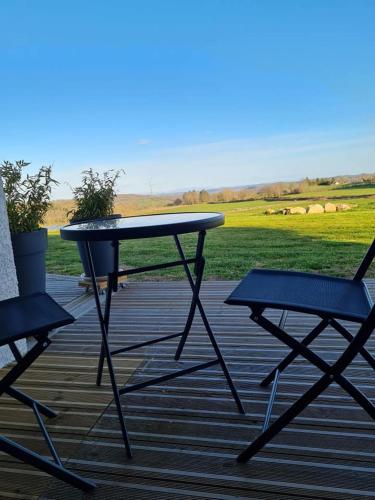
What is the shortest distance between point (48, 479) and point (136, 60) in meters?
17.8

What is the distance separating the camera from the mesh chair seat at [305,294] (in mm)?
1301

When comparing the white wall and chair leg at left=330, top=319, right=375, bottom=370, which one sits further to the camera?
the white wall

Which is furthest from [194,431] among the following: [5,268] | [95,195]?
[95,195]

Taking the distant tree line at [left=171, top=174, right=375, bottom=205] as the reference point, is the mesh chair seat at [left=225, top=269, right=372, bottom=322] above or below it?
below

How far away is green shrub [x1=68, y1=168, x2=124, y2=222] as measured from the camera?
4.10 meters

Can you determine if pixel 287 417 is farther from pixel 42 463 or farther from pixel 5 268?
pixel 5 268

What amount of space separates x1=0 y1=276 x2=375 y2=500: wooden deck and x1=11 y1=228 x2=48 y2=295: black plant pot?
23.6 inches

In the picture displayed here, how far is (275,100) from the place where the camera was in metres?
24.6

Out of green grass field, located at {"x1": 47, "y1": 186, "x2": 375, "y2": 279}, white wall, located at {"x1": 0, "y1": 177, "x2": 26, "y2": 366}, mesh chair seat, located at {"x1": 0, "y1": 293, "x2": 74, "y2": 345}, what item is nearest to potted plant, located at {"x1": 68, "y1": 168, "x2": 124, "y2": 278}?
green grass field, located at {"x1": 47, "y1": 186, "x2": 375, "y2": 279}

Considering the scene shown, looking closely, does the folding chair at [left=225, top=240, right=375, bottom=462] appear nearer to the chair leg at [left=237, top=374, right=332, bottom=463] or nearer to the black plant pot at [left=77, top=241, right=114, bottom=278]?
the chair leg at [left=237, top=374, right=332, bottom=463]

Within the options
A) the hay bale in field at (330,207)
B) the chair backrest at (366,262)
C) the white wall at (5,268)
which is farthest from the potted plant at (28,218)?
the hay bale in field at (330,207)

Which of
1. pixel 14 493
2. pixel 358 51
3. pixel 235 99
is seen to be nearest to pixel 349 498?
pixel 14 493

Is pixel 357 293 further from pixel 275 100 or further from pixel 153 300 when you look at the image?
pixel 275 100

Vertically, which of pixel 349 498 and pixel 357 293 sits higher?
pixel 357 293
